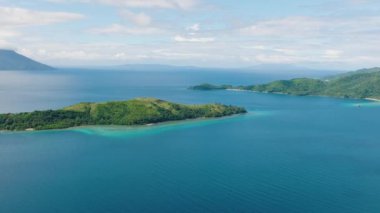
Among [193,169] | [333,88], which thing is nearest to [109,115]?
[193,169]

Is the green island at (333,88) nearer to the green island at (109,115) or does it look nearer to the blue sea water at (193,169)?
the green island at (109,115)

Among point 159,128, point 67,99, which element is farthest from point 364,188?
point 67,99

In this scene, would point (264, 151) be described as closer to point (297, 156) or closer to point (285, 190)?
point (297, 156)

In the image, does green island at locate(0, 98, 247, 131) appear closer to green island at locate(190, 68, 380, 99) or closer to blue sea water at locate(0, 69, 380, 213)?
blue sea water at locate(0, 69, 380, 213)

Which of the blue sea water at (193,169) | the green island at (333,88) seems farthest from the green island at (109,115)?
the green island at (333,88)

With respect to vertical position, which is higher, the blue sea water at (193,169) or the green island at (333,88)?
the green island at (333,88)

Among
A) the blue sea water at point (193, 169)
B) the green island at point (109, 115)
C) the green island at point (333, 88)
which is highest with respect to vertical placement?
the green island at point (333, 88)
